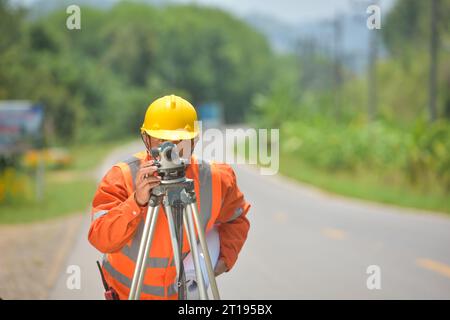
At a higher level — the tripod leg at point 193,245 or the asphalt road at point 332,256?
the tripod leg at point 193,245

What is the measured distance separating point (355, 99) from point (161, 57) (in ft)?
106

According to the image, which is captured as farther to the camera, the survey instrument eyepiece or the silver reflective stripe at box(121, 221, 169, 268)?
the silver reflective stripe at box(121, 221, 169, 268)

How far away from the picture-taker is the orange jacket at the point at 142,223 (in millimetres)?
3289

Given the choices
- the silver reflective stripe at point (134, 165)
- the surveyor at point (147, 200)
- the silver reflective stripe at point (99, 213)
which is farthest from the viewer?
the silver reflective stripe at point (134, 165)

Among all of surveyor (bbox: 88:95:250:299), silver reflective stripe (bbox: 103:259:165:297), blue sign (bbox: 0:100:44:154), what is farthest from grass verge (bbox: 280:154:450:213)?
silver reflective stripe (bbox: 103:259:165:297)

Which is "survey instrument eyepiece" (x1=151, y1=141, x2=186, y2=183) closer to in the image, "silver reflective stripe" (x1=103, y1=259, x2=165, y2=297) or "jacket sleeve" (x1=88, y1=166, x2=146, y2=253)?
"jacket sleeve" (x1=88, y1=166, x2=146, y2=253)

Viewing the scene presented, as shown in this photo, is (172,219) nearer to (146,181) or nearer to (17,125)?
(146,181)

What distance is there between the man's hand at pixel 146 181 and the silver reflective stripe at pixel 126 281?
0.51 metres

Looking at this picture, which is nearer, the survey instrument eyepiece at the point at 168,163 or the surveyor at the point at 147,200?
the survey instrument eyepiece at the point at 168,163

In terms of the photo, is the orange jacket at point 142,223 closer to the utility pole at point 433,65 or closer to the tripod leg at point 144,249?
the tripod leg at point 144,249

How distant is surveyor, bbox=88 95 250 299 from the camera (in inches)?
128

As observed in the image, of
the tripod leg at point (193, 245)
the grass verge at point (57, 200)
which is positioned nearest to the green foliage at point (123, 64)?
the grass verge at point (57, 200)

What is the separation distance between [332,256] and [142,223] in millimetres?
7781
